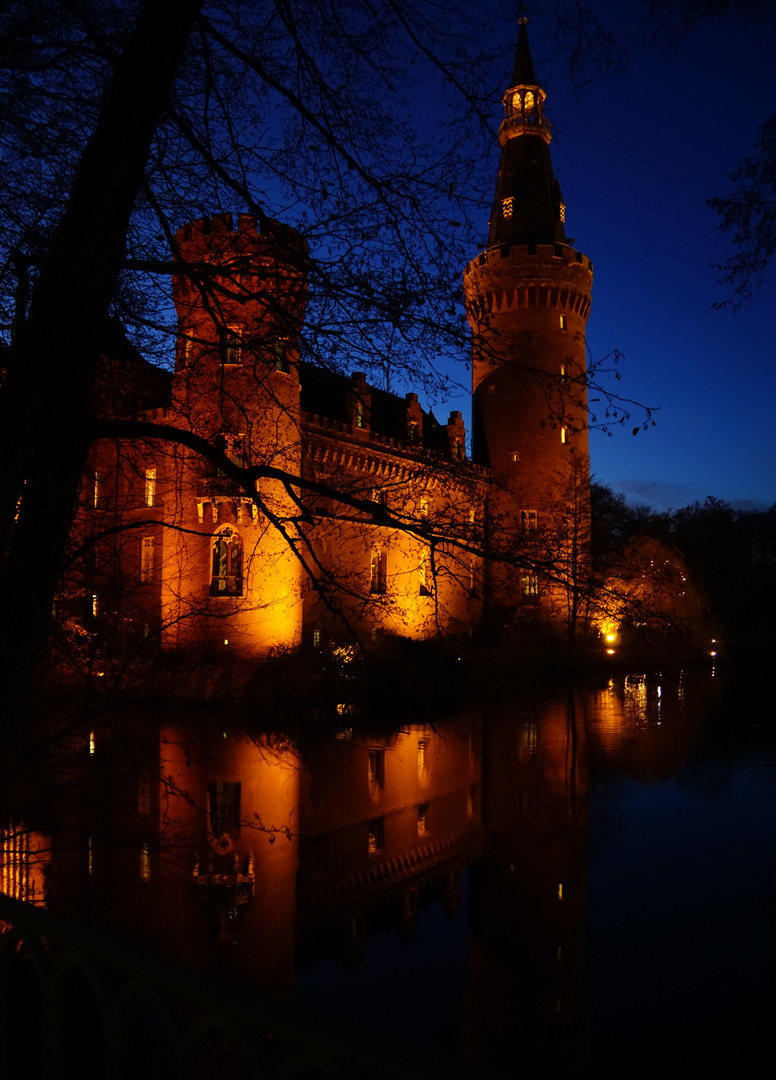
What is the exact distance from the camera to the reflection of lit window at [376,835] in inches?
440

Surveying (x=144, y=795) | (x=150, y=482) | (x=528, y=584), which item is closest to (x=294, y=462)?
(x=528, y=584)

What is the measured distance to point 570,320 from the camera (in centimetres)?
3859

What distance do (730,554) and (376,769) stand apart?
190ft

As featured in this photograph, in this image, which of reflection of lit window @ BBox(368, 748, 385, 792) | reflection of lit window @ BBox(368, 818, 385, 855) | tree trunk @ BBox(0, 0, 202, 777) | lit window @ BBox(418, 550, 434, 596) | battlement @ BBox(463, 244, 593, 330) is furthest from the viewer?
battlement @ BBox(463, 244, 593, 330)

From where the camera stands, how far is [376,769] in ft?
51.6

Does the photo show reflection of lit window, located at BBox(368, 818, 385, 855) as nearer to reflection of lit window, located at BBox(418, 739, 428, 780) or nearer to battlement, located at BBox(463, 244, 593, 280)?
reflection of lit window, located at BBox(418, 739, 428, 780)

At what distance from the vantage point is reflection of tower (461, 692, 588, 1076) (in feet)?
21.1

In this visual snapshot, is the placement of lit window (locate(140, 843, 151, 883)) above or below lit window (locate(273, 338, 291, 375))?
below

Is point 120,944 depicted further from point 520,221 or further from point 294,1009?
point 520,221

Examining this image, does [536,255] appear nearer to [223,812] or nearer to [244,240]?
[223,812]

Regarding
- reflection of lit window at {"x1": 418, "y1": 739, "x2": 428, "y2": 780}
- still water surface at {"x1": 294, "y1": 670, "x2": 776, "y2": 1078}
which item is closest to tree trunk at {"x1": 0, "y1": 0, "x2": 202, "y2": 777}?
still water surface at {"x1": 294, "y1": 670, "x2": 776, "y2": 1078}

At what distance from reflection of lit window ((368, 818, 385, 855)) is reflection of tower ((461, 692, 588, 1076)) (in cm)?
144

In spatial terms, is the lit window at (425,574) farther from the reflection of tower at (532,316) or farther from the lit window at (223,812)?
the reflection of tower at (532,316)

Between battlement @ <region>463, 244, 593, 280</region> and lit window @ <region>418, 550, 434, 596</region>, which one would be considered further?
battlement @ <region>463, 244, 593, 280</region>
